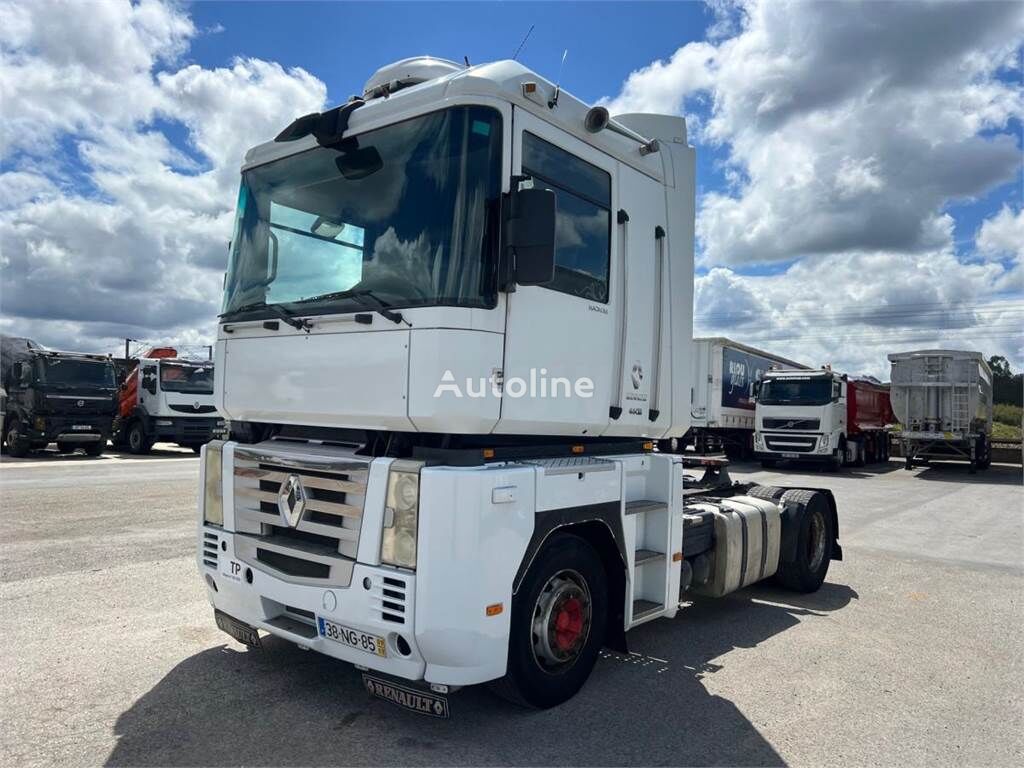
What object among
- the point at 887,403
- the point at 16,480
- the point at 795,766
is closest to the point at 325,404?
the point at 795,766

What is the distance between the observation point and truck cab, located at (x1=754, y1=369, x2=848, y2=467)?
2198cm

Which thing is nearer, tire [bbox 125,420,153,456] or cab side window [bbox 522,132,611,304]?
cab side window [bbox 522,132,611,304]

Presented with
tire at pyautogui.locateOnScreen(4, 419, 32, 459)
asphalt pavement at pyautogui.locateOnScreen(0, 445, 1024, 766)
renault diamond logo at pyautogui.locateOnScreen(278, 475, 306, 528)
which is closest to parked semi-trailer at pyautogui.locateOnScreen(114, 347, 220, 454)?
tire at pyautogui.locateOnScreen(4, 419, 32, 459)

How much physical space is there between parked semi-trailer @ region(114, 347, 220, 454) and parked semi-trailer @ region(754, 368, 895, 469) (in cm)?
1684

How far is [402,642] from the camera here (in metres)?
3.48

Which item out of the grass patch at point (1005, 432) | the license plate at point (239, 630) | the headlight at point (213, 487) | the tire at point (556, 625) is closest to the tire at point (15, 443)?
the headlight at point (213, 487)

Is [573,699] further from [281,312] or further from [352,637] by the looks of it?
[281,312]

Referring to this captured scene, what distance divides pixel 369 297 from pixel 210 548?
1975 millimetres

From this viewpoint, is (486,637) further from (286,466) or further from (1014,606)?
(1014,606)

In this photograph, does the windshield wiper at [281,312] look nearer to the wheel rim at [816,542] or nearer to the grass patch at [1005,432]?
the wheel rim at [816,542]

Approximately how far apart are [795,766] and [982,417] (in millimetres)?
24523

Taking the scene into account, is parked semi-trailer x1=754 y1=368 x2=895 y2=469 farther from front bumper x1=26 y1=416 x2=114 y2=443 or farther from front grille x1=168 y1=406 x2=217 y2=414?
front bumper x1=26 y1=416 x2=114 y2=443

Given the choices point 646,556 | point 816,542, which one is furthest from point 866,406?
point 646,556

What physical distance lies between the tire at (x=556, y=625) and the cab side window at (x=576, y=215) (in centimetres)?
149
